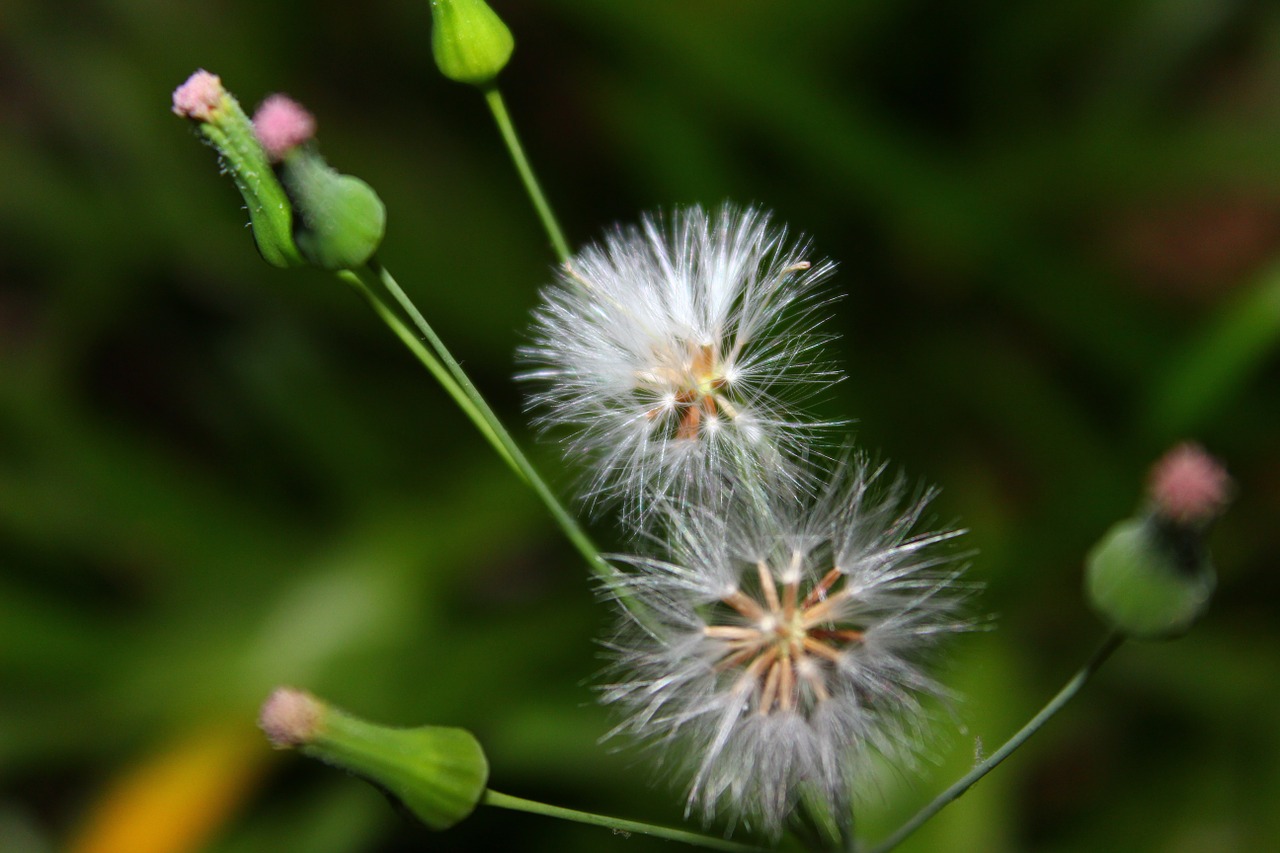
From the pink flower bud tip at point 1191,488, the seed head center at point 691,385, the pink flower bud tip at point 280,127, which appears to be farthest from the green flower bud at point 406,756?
the pink flower bud tip at point 1191,488

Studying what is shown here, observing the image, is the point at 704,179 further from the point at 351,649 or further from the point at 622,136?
the point at 351,649

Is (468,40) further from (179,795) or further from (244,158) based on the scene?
(179,795)

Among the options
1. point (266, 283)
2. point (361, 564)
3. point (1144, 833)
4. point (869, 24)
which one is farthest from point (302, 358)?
point (1144, 833)

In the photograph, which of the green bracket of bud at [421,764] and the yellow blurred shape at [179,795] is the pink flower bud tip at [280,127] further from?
the yellow blurred shape at [179,795]

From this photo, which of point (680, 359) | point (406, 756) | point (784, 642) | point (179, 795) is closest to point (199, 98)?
point (680, 359)

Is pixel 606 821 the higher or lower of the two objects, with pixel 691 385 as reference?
lower
